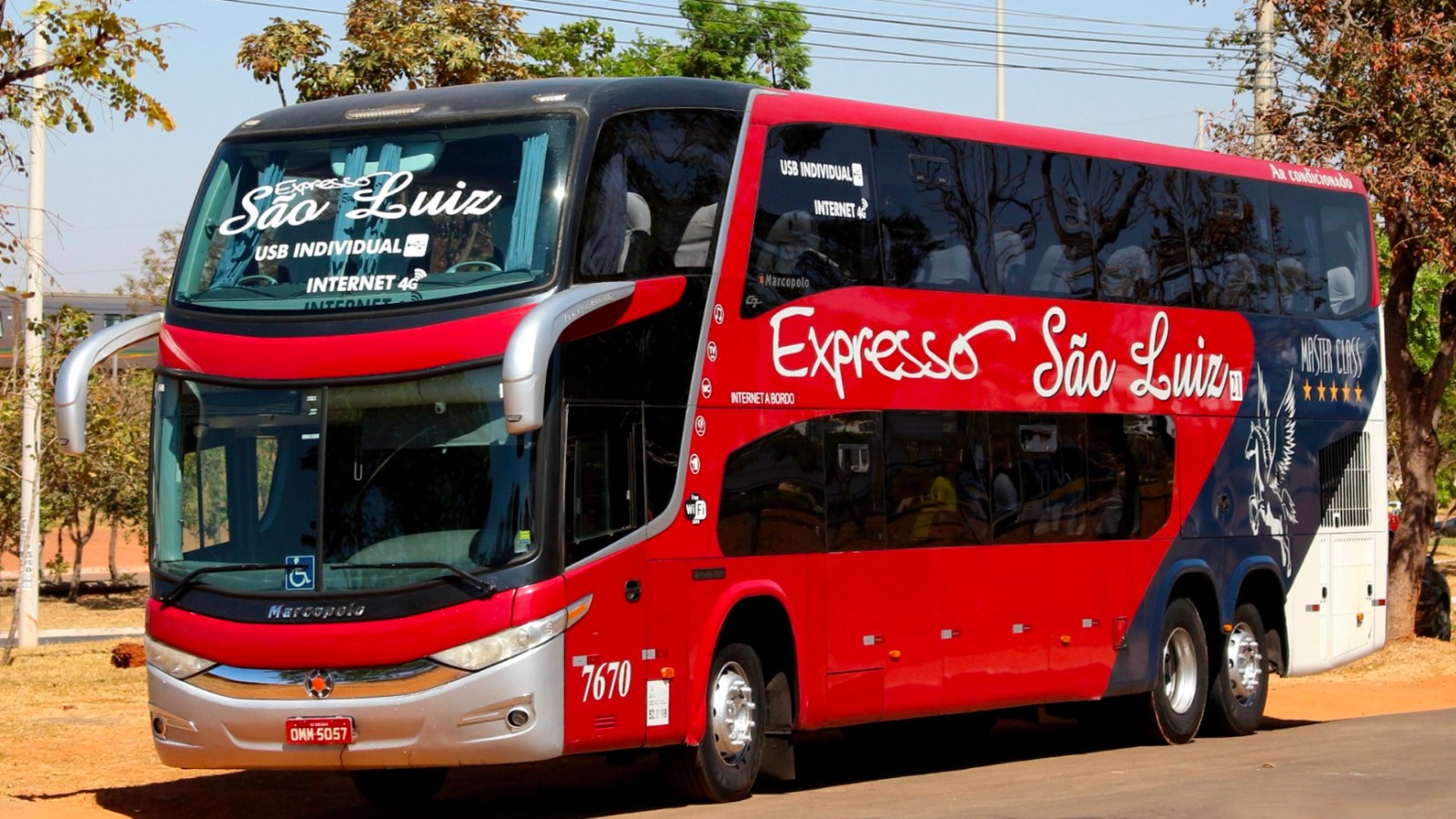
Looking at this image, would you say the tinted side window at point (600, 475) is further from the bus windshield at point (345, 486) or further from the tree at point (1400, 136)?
the tree at point (1400, 136)

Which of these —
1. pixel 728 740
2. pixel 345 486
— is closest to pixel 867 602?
pixel 728 740

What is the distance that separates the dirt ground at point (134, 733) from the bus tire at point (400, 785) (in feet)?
0.66

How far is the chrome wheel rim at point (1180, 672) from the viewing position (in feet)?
57.0

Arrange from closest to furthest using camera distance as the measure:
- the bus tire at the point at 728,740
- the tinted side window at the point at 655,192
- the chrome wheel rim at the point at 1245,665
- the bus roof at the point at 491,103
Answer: the tinted side window at the point at 655,192 → the bus roof at the point at 491,103 → the bus tire at the point at 728,740 → the chrome wheel rim at the point at 1245,665

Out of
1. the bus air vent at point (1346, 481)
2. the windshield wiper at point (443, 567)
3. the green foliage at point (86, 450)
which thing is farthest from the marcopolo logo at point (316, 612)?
the green foliage at point (86, 450)

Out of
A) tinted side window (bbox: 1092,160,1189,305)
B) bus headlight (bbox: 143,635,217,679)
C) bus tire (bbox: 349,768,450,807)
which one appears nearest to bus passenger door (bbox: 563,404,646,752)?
bus tire (bbox: 349,768,450,807)

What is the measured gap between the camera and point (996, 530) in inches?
602

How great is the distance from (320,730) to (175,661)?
3.72 feet

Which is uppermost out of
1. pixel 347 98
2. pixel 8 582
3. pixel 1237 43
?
pixel 1237 43

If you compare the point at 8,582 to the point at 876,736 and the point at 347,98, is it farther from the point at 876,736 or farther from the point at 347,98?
the point at 347,98

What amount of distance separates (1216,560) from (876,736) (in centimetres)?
334

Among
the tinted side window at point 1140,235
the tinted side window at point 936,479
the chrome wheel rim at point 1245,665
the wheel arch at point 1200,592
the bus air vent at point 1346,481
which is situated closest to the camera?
the tinted side window at point 936,479

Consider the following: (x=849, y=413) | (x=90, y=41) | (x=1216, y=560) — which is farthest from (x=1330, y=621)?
(x=90, y=41)

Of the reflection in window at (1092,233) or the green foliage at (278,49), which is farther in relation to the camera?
the green foliage at (278,49)
